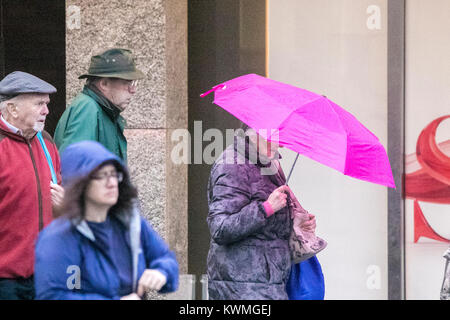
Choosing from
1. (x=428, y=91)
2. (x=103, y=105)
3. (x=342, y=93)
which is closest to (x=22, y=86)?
(x=103, y=105)

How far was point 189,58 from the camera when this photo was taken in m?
6.68

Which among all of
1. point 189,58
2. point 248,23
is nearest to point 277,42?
point 248,23

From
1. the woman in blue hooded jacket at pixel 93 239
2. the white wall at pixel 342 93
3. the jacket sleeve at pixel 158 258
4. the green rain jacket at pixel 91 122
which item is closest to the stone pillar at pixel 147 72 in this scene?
the white wall at pixel 342 93

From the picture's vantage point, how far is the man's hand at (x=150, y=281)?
2.75 metres

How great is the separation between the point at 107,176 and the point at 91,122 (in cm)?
154

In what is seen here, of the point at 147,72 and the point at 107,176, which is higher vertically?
the point at 147,72

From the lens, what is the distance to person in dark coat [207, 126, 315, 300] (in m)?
4.08

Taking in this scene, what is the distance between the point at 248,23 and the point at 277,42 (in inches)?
12.0

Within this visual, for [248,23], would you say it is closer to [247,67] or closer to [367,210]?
[247,67]

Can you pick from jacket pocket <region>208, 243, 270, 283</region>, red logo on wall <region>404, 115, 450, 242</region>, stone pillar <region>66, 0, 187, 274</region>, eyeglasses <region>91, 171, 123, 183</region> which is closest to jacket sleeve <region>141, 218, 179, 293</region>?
eyeglasses <region>91, 171, 123, 183</region>

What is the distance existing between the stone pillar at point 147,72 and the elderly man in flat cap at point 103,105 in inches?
67.5

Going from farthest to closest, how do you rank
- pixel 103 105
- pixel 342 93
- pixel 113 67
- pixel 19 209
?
1. pixel 342 93
2. pixel 113 67
3. pixel 103 105
4. pixel 19 209

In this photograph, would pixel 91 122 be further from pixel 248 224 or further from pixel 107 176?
pixel 107 176

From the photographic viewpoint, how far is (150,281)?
276cm
